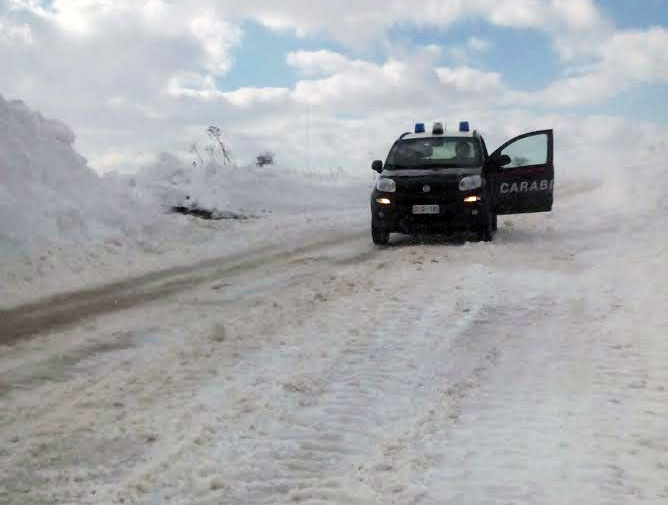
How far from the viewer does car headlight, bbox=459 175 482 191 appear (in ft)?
35.5

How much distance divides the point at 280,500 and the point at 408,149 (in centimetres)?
940

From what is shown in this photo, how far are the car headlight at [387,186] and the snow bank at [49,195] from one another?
395 centimetres

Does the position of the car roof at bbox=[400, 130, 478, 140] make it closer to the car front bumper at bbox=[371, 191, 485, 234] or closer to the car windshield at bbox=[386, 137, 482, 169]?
the car windshield at bbox=[386, 137, 482, 169]

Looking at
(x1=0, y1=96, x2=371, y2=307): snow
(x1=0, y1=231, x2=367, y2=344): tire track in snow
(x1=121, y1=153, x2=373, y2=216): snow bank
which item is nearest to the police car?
(x1=0, y1=231, x2=367, y2=344): tire track in snow

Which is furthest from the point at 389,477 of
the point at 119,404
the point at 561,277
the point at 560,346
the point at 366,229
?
the point at 366,229

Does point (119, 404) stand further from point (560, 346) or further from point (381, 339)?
point (560, 346)

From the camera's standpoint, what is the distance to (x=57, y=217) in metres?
10.5

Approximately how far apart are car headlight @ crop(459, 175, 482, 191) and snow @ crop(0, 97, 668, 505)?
2.04m

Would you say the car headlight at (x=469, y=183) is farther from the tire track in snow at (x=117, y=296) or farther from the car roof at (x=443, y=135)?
the tire track in snow at (x=117, y=296)

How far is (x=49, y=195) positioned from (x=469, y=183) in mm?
6327

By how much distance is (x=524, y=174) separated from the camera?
11.7 meters

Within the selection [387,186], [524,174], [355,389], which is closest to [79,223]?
[387,186]

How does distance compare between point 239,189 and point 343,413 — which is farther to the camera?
point 239,189

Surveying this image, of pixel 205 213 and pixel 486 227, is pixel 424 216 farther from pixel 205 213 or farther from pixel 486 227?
pixel 205 213
